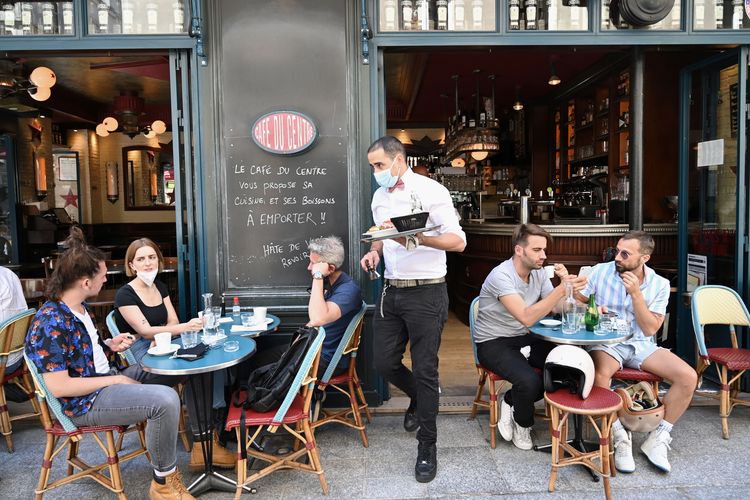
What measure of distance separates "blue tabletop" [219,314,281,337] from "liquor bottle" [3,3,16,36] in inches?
107

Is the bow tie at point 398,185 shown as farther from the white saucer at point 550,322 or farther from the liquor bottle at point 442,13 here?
the liquor bottle at point 442,13

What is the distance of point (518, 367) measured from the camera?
316cm

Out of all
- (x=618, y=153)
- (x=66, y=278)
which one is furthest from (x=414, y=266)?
(x=618, y=153)

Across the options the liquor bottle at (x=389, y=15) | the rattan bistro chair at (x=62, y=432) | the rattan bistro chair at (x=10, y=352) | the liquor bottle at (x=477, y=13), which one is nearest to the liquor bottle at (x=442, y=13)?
the liquor bottle at (x=477, y=13)

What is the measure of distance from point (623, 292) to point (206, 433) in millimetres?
2639

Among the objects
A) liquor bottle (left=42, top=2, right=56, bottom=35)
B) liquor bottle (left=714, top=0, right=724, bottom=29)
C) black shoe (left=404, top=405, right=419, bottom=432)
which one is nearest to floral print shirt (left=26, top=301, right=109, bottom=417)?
black shoe (left=404, top=405, right=419, bottom=432)

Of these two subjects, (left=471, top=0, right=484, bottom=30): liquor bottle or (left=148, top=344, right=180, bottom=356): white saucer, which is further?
(left=471, top=0, right=484, bottom=30): liquor bottle

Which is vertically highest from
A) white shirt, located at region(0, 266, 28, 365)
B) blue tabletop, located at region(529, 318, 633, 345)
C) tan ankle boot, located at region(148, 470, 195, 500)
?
white shirt, located at region(0, 266, 28, 365)

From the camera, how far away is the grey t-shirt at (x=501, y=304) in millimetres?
3307

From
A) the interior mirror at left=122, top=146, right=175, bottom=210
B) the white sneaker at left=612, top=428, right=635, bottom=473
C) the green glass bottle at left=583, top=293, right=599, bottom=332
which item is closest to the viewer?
the white sneaker at left=612, top=428, right=635, bottom=473

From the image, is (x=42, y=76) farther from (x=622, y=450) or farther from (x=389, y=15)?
(x=622, y=450)

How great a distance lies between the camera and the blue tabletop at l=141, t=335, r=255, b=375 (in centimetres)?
255

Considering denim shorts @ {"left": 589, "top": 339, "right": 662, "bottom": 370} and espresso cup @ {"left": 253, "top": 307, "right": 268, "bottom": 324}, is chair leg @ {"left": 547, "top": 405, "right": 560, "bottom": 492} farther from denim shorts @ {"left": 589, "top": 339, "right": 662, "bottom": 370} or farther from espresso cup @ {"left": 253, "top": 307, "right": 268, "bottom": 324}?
espresso cup @ {"left": 253, "top": 307, "right": 268, "bottom": 324}

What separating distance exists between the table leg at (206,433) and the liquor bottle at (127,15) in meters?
2.67
